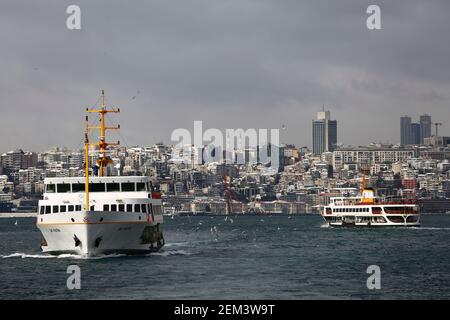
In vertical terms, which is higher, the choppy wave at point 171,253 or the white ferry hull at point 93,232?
the white ferry hull at point 93,232

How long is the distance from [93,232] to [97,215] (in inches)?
42.9

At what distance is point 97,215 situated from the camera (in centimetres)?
5794

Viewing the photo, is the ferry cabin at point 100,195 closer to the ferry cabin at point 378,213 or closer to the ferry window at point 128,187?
the ferry window at point 128,187

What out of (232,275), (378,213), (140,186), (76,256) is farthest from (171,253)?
(378,213)

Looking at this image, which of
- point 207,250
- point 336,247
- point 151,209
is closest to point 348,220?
point 336,247

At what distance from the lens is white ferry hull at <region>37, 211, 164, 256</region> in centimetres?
5788

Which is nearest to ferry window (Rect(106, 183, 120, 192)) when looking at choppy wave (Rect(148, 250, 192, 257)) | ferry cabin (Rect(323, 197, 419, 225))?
choppy wave (Rect(148, 250, 192, 257))

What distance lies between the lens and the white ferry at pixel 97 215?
191ft

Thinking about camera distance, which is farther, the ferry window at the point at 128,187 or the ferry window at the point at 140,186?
the ferry window at the point at 140,186

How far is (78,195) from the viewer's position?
61531 millimetres

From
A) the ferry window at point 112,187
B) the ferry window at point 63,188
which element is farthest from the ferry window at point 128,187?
the ferry window at point 63,188

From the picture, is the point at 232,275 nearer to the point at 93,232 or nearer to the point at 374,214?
the point at 93,232

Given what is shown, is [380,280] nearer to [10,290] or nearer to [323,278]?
[323,278]
